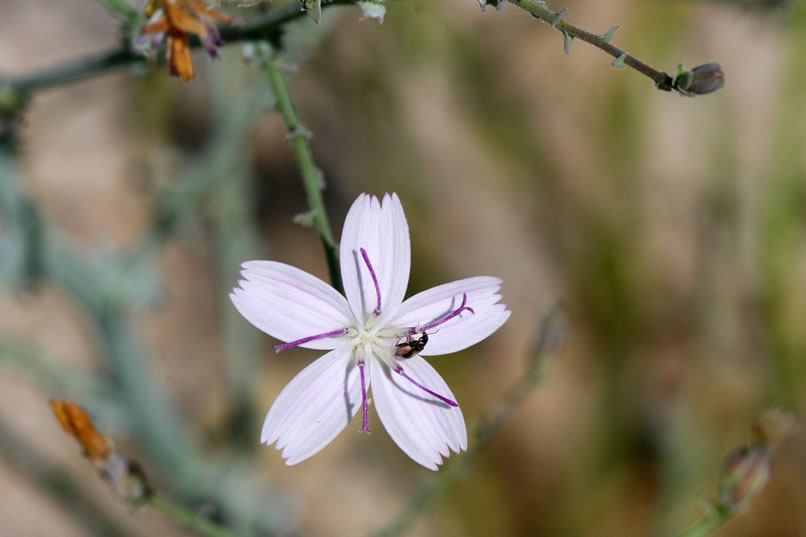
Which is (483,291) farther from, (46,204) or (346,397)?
(46,204)

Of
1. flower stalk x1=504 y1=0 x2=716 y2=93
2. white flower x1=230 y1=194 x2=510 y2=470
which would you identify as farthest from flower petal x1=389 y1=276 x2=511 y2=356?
flower stalk x1=504 y1=0 x2=716 y2=93

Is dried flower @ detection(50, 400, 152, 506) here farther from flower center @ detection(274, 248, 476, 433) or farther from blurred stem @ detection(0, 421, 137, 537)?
blurred stem @ detection(0, 421, 137, 537)

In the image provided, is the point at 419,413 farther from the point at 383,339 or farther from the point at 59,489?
the point at 59,489


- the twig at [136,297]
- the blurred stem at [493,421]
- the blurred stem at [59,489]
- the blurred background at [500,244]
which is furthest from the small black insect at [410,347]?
the blurred stem at [59,489]

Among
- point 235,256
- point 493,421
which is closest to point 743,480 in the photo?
point 493,421

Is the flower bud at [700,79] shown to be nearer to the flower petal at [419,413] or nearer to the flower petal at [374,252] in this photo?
the flower petal at [374,252]

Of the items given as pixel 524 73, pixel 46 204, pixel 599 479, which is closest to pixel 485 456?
pixel 599 479

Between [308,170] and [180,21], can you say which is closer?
[180,21]
